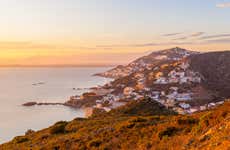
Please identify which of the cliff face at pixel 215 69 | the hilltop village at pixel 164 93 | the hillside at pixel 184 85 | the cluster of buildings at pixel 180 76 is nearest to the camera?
the hilltop village at pixel 164 93

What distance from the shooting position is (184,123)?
988 centimetres

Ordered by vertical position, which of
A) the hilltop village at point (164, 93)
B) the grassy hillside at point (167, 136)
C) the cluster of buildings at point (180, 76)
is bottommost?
the hilltop village at point (164, 93)

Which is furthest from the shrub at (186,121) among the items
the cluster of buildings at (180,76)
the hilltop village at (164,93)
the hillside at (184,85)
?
the cluster of buildings at (180,76)

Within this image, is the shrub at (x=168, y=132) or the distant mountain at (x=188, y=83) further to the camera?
the distant mountain at (x=188, y=83)

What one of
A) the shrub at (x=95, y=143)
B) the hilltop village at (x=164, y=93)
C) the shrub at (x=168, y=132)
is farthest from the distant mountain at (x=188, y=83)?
the shrub at (x=168, y=132)

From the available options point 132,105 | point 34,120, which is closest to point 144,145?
point 132,105

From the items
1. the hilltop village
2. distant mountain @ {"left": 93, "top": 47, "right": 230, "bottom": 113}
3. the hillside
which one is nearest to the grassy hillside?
the hilltop village

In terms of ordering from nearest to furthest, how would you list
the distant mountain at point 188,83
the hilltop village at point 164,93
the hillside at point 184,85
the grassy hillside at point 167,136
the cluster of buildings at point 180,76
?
the grassy hillside at point 167,136
the hilltop village at point 164,93
the hillside at point 184,85
the distant mountain at point 188,83
the cluster of buildings at point 180,76

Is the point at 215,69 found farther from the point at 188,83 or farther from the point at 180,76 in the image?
the point at 188,83

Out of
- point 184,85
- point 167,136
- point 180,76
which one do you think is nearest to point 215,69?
point 180,76

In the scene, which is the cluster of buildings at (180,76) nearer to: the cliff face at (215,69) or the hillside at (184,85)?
the hillside at (184,85)

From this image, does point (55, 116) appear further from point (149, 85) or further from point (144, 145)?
point (144, 145)

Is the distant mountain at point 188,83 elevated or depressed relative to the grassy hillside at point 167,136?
depressed

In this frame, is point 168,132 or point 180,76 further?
point 180,76
